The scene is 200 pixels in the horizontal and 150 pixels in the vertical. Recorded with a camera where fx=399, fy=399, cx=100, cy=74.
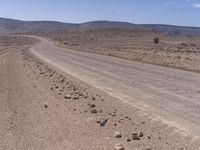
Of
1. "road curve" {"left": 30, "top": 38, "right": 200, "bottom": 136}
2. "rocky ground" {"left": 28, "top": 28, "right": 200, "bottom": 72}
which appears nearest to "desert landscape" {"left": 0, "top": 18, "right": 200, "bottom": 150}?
"road curve" {"left": 30, "top": 38, "right": 200, "bottom": 136}

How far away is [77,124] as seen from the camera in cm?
889

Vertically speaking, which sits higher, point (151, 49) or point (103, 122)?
point (103, 122)

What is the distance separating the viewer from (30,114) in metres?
10.0

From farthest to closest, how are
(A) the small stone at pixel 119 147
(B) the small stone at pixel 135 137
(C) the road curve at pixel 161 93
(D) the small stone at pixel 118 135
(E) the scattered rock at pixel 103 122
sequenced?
1. (C) the road curve at pixel 161 93
2. (E) the scattered rock at pixel 103 122
3. (D) the small stone at pixel 118 135
4. (B) the small stone at pixel 135 137
5. (A) the small stone at pixel 119 147

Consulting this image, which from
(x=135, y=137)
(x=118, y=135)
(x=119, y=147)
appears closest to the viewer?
(x=119, y=147)

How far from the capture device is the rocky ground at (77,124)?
723cm

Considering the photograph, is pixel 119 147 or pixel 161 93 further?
pixel 161 93

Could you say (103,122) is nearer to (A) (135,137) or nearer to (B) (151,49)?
(A) (135,137)

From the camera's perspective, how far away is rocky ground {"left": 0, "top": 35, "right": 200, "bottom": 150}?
7234 mm

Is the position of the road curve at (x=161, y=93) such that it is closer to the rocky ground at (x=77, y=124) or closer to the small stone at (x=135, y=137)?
the rocky ground at (x=77, y=124)

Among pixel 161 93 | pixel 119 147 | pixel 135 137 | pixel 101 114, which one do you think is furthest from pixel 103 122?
pixel 161 93

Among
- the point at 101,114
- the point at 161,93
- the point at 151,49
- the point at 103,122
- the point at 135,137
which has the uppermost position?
the point at 135,137

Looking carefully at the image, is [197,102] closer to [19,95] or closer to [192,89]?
[192,89]

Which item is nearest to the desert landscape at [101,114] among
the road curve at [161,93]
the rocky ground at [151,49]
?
the road curve at [161,93]
